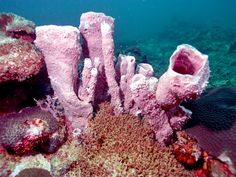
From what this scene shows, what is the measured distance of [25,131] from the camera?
Answer: 11.8ft

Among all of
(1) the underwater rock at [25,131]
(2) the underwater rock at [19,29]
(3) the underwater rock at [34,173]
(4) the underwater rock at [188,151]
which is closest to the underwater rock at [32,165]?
(3) the underwater rock at [34,173]

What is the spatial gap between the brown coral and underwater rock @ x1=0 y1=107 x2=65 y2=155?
55cm

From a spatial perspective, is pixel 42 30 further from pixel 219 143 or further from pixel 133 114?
pixel 219 143

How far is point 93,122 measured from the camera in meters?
3.98

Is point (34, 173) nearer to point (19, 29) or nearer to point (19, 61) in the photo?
point (19, 61)

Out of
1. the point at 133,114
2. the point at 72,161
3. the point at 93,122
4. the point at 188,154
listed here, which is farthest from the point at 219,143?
the point at 72,161

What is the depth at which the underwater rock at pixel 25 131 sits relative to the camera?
3.62 metres

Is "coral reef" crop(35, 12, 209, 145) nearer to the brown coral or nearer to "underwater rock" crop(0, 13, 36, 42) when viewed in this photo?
the brown coral

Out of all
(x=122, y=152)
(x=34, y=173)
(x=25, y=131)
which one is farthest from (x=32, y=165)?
(x=122, y=152)

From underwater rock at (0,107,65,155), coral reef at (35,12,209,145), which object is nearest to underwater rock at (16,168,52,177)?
underwater rock at (0,107,65,155)

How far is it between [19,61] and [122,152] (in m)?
1.84

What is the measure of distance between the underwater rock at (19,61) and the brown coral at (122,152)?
112cm

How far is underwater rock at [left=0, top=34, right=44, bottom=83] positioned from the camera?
368cm

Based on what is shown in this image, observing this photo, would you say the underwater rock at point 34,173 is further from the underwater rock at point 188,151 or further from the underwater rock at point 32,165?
the underwater rock at point 188,151
